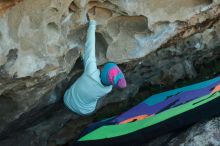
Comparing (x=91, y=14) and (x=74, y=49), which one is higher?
(x=91, y=14)

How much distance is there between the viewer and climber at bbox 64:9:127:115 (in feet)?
9.33

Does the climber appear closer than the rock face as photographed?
No

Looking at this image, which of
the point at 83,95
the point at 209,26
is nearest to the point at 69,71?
the point at 83,95

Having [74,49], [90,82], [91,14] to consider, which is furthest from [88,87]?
[91,14]

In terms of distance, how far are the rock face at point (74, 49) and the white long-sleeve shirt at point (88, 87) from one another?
0.25ft

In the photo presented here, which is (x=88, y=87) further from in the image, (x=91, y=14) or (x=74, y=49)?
(x=91, y=14)

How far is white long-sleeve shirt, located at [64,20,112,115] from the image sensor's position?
9.44ft

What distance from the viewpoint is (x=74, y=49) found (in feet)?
9.60

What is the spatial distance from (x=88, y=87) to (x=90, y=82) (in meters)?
0.04

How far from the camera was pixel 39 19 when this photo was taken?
2.61 metres

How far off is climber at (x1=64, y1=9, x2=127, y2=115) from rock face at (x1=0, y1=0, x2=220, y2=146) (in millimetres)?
78

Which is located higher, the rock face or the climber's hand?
the climber's hand

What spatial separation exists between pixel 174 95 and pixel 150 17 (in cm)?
67

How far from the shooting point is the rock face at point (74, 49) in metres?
2.60
